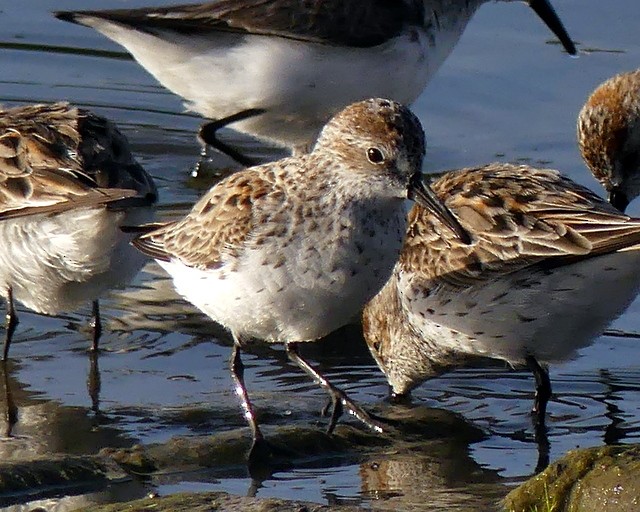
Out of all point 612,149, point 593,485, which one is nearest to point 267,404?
point 593,485

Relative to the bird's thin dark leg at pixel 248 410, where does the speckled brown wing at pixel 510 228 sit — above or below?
above

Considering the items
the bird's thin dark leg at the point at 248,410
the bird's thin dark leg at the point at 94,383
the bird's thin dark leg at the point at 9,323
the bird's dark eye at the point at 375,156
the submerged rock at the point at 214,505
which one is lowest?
the bird's thin dark leg at the point at 94,383

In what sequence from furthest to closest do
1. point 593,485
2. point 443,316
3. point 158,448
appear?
point 443,316, point 158,448, point 593,485

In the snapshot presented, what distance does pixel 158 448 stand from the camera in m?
7.32

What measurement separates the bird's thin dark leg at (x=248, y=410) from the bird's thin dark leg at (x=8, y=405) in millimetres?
1142

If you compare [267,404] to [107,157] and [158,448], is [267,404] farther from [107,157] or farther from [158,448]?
[107,157]

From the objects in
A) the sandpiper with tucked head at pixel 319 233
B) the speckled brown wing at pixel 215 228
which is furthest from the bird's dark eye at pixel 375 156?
the speckled brown wing at pixel 215 228

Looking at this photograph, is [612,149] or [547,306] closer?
[547,306]

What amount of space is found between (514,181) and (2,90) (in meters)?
6.36

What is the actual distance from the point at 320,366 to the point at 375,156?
206 cm

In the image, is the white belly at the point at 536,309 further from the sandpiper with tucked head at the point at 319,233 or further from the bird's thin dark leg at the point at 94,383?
the bird's thin dark leg at the point at 94,383

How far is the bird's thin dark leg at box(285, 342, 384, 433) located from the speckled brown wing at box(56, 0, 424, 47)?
3885 mm

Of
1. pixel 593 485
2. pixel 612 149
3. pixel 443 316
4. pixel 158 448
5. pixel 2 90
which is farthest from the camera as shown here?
pixel 2 90

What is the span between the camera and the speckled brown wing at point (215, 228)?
7.47m
